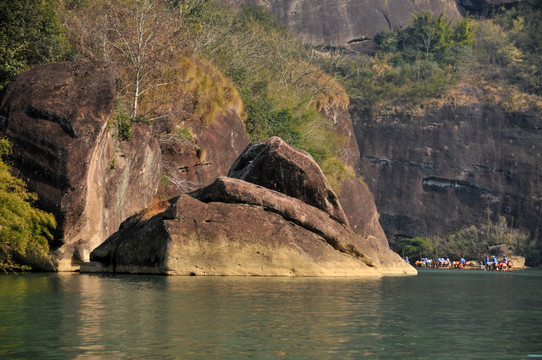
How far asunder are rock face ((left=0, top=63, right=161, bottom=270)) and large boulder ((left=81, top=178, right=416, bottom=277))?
1.22m

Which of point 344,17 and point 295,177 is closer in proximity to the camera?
point 295,177

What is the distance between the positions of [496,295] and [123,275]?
10.9 m

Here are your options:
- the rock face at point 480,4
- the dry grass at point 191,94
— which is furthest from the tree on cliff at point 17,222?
the rock face at point 480,4

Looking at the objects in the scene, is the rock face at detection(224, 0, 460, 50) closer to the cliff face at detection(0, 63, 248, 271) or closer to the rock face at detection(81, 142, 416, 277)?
the cliff face at detection(0, 63, 248, 271)

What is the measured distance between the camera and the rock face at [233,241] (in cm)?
2244

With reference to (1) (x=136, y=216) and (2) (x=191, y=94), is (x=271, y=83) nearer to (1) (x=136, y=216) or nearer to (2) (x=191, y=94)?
(2) (x=191, y=94)

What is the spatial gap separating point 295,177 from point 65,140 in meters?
8.36

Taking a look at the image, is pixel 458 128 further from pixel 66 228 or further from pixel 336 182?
pixel 66 228

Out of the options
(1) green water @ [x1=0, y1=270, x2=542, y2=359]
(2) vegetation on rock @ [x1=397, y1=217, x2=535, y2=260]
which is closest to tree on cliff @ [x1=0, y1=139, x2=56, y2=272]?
(1) green water @ [x1=0, y1=270, x2=542, y2=359]

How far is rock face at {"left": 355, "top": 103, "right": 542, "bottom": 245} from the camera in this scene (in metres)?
78.6

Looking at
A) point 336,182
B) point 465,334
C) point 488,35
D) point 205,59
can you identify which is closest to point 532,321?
point 465,334

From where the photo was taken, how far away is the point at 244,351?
342 inches

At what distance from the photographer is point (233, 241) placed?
22625 millimetres

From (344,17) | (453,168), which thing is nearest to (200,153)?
(453,168)
